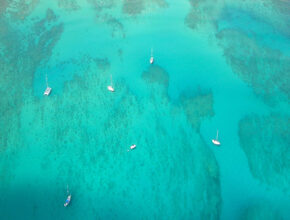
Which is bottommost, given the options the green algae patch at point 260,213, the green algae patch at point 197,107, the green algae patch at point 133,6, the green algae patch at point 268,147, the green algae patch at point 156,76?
the green algae patch at point 260,213

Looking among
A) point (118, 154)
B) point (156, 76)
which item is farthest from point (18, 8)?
point (118, 154)

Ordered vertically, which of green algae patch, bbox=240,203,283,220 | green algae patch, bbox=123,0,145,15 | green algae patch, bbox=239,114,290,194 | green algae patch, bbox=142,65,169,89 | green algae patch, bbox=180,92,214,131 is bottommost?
green algae patch, bbox=240,203,283,220

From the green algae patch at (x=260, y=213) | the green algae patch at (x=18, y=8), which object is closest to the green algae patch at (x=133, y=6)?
the green algae patch at (x=18, y=8)

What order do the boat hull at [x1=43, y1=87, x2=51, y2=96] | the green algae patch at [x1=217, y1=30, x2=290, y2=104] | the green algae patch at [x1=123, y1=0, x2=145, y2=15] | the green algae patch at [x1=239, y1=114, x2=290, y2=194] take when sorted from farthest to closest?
the green algae patch at [x1=123, y1=0, x2=145, y2=15] → the green algae patch at [x1=217, y1=30, x2=290, y2=104] → the boat hull at [x1=43, y1=87, x2=51, y2=96] → the green algae patch at [x1=239, y1=114, x2=290, y2=194]

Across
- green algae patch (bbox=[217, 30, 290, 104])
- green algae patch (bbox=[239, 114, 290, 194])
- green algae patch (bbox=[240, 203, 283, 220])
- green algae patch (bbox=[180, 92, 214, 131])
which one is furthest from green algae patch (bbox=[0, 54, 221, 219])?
green algae patch (bbox=[217, 30, 290, 104])

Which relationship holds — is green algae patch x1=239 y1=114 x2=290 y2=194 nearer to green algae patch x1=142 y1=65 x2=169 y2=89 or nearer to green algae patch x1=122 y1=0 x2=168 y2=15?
green algae patch x1=142 y1=65 x2=169 y2=89

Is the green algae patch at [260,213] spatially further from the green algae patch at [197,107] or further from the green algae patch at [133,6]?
the green algae patch at [133,6]
